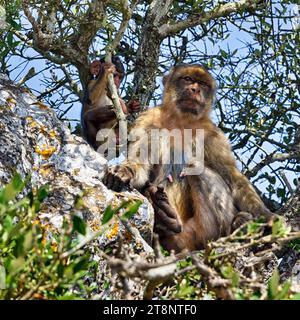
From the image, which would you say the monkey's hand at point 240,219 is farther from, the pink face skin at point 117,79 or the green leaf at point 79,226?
the green leaf at point 79,226

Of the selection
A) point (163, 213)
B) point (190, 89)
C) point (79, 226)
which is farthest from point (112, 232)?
point (190, 89)

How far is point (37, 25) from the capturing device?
525 cm

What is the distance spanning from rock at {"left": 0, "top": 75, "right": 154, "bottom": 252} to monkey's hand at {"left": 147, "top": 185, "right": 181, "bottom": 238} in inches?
20.4

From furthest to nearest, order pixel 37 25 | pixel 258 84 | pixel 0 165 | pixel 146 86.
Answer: pixel 258 84
pixel 146 86
pixel 37 25
pixel 0 165

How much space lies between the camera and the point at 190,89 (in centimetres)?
641

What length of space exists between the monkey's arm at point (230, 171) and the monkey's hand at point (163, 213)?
0.80 metres

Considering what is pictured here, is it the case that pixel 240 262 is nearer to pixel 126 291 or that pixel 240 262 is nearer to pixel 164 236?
pixel 164 236

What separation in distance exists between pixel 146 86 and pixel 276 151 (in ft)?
4.66

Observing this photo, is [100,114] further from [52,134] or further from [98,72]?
[52,134]

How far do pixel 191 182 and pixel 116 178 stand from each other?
1150 mm

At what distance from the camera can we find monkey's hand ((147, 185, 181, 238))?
5.20 metres

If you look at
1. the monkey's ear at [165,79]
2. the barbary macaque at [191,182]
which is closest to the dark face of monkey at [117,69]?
the monkey's ear at [165,79]
